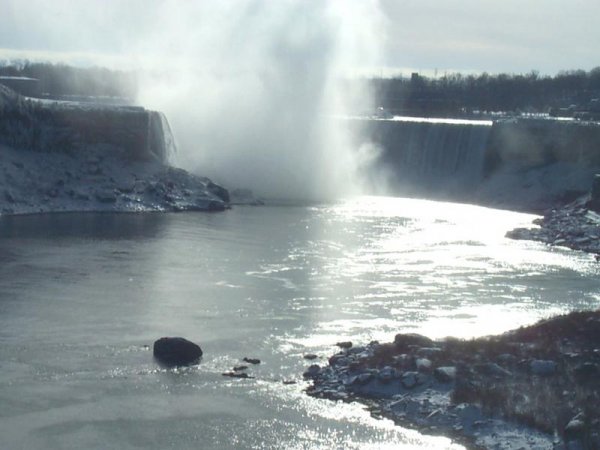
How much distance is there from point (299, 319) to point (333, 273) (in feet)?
18.7

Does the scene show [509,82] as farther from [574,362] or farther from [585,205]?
[574,362]

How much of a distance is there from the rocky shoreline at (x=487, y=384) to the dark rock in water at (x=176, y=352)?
2.04 m

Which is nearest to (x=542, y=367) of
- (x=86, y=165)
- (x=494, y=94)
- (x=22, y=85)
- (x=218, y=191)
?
(x=218, y=191)

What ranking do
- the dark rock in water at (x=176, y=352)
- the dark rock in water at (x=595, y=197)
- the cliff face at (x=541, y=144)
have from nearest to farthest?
the dark rock in water at (x=176, y=352) → the dark rock in water at (x=595, y=197) → the cliff face at (x=541, y=144)

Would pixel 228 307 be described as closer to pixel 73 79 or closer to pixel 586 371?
pixel 586 371

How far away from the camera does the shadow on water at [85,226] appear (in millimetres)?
32875

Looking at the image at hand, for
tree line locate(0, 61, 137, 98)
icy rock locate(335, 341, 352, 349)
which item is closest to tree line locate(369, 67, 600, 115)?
tree line locate(0, 61, 137, 98)

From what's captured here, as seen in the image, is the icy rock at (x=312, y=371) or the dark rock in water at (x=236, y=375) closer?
the icy rock at (x=312, y=371)

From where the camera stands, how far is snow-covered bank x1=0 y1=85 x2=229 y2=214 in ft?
130

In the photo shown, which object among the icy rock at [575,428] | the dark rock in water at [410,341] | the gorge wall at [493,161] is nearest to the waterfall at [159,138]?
the gorge wall at [493,161]

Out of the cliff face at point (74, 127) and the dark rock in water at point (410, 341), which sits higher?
the cliff face at point (74, 127)

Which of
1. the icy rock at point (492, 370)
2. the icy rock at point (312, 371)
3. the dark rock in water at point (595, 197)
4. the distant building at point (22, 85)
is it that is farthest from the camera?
the distant building at point (22, 85)

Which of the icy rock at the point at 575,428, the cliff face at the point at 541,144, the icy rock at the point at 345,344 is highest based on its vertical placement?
the cliff face at the point at 541,144

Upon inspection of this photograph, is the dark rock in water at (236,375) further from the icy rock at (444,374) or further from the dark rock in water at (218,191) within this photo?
the dark rock in water at (218,191)
